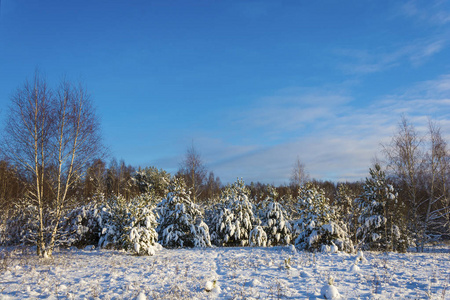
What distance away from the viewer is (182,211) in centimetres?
1334

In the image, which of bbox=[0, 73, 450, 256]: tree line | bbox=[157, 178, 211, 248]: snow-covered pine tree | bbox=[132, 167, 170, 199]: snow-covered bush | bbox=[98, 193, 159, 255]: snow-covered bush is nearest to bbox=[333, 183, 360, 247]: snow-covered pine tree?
bbox=[0, 73, 450, 256]: tree line

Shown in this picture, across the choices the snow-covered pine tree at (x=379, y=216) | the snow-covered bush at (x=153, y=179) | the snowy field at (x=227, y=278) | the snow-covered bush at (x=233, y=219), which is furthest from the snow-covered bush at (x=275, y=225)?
the snow-covered bush at (x=153, y=179)

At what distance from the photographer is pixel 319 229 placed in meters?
10.7

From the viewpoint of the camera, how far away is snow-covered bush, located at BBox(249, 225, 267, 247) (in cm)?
1352

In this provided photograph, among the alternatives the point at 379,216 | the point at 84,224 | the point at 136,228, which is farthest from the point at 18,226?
the point at 379,216

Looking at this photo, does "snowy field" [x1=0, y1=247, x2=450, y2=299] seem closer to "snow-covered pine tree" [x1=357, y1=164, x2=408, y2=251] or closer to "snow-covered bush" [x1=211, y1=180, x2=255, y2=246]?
"snow-covered bush" [x1=211, y1=180, x2=255, y2=246]

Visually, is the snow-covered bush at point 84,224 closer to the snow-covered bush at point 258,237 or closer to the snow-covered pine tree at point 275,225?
the snow-covered bush at point 258,237

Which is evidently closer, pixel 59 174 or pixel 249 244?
pixel 59 174

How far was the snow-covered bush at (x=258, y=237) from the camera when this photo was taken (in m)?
13.5

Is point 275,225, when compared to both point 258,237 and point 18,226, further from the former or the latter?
point 18,226

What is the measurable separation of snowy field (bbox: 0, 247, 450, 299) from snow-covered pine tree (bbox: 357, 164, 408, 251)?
5940 mm

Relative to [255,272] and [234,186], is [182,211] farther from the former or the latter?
[255,272]

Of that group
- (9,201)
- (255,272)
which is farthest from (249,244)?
(9,201)

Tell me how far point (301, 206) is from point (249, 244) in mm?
3940
